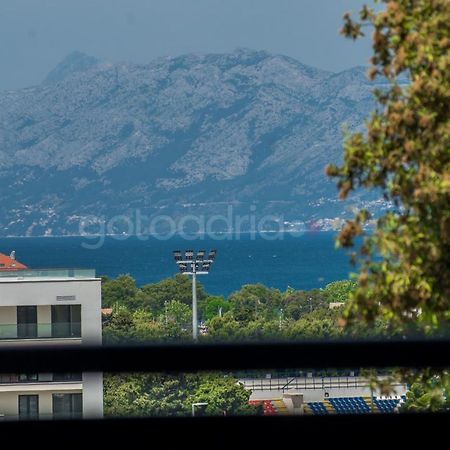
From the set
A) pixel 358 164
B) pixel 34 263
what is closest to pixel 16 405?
pixel 358 164

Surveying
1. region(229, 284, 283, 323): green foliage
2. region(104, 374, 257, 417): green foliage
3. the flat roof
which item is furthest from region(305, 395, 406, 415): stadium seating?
region(229, 284, 283, 323): green foliage

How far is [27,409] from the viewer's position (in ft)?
11.7

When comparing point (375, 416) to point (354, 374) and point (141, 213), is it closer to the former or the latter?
point (354, 374)

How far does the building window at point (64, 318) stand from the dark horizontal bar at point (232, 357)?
55.6 feet

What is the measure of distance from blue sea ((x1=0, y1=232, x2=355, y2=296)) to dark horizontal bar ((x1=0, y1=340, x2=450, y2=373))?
111m

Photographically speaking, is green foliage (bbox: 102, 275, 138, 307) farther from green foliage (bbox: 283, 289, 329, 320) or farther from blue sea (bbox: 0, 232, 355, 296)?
blue sea (bbox: 0, 232, 355, 296)

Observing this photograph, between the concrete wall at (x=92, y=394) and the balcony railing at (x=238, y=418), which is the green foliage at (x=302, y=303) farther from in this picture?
the balcony railing at (x=238, y=418)

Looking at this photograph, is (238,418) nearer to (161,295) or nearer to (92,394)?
(92,394)

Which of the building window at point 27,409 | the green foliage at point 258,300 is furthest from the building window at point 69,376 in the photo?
the green foliage at point 258,300

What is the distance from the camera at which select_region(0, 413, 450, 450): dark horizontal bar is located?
2.94 meters

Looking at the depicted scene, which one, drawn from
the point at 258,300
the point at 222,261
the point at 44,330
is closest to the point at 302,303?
the point at 258,300

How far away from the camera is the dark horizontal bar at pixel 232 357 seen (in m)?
3.03

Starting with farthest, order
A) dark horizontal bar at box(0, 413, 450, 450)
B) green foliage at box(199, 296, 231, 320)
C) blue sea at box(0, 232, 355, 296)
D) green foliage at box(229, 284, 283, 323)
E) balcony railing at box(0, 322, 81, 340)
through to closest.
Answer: blue sea at box(0, 232, 355, 296) < green foliage at box(199, 296, 231, 320) < green foliage at box(229, 284, 283, 323) < balcony railing at box(0, 322, 81, 340) < dark horizontal bar at box(0, 413, 450, 450)

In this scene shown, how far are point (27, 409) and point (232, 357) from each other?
83 centimetres
